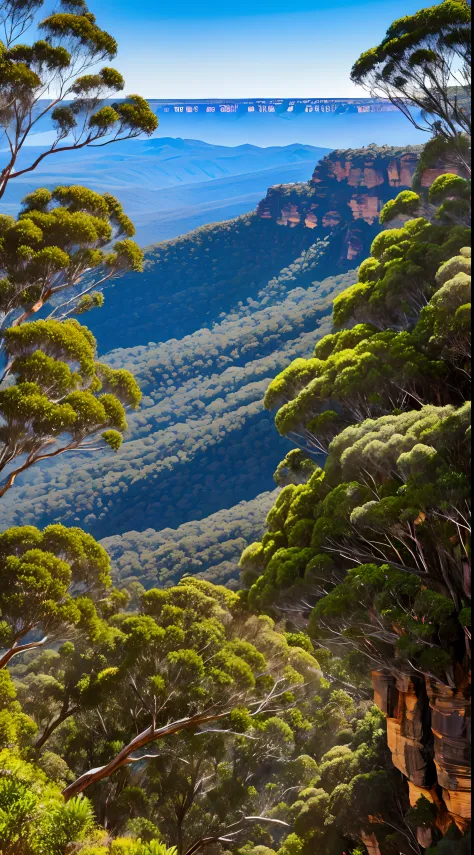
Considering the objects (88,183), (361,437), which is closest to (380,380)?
(361,437)

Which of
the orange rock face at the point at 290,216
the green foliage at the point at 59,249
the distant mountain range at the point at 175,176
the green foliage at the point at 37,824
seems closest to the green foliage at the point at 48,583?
the green foliage at the point at 37,824

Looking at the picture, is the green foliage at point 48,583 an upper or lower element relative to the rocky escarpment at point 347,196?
lower

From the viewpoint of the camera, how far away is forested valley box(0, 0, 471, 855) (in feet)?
34.7

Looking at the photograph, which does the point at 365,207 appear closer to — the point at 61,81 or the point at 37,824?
the point at 61,81

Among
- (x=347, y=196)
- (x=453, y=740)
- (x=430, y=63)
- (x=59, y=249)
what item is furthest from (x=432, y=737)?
(x=347, y=196)

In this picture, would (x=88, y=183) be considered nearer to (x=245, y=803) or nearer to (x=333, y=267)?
(x=333, y=267)

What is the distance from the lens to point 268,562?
14852 mm

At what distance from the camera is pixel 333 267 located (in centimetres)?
8362

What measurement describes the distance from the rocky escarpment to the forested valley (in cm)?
6281

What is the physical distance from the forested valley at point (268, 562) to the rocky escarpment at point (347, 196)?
62808 millimetres

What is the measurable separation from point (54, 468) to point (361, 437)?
5905 centimetres

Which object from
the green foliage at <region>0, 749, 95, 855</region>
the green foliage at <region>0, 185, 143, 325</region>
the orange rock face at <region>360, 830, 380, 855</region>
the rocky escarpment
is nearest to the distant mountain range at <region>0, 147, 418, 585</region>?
the rocky escarpment

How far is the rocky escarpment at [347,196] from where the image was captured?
77.8 metres

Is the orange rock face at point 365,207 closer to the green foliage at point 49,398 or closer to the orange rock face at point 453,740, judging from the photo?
the green foliage at point 49,398
